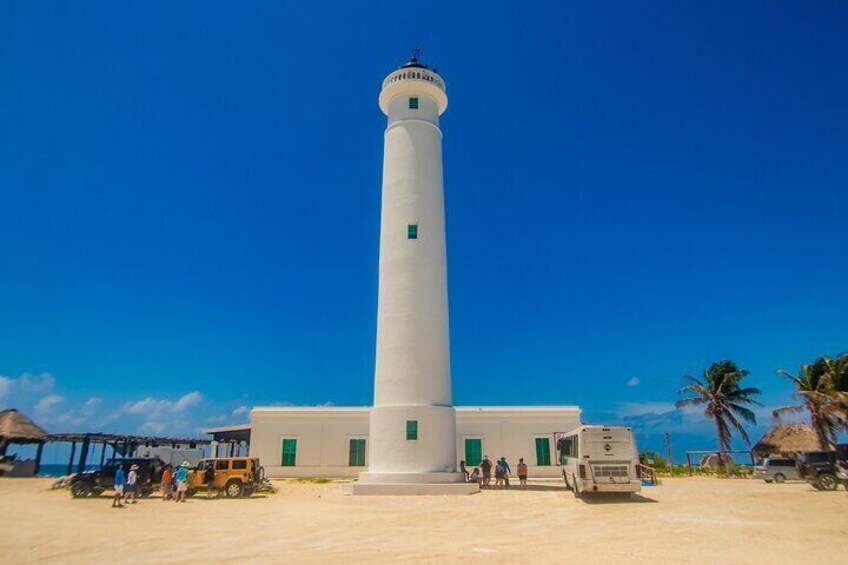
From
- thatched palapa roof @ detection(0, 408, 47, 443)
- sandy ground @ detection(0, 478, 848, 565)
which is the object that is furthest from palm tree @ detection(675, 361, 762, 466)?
thatched palapa roof @ detection(0, 408, 47, 443)

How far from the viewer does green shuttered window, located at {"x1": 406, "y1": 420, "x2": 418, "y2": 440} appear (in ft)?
68.0

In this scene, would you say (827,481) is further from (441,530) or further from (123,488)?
(123,488)

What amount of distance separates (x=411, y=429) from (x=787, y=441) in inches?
1146

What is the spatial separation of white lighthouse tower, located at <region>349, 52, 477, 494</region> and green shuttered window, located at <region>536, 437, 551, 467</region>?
10.5m

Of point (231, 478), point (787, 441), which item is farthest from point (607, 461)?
point (787, 441)

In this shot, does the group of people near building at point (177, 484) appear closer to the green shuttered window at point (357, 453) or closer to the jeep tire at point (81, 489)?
the jeep tire at point (81, 489)

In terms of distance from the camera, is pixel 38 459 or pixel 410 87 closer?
pixel 410 87

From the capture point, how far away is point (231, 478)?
835 inches

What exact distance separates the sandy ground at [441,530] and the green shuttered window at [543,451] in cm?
1117

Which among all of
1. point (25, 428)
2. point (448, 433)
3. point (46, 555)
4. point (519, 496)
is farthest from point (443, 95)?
point (25, 428)

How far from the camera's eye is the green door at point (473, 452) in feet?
98.5

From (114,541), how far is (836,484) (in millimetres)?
25741

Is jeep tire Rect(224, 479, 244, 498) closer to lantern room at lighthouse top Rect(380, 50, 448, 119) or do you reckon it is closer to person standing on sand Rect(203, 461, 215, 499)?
person standing on sand Rect(203, 461, 215, 499)

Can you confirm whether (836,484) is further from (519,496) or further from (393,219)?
(393,219)
